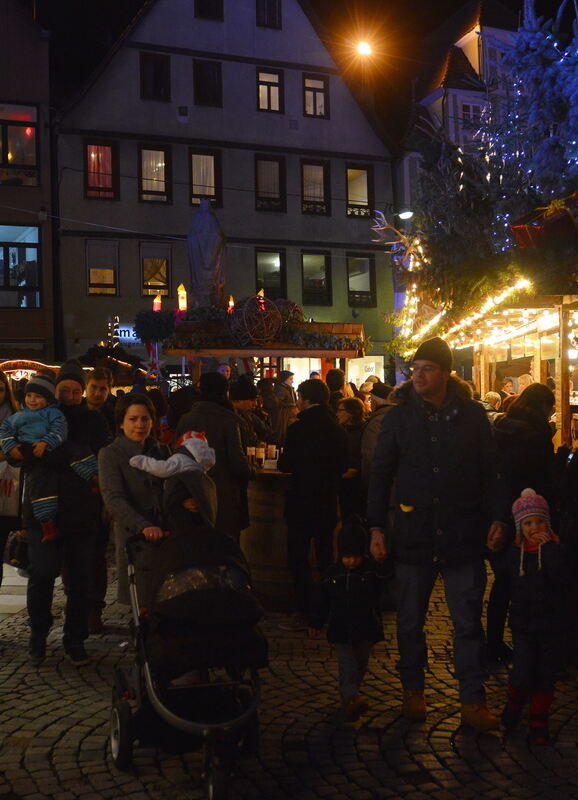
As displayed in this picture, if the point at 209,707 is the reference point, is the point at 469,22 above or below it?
above

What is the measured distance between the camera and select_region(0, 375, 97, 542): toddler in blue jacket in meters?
6.61

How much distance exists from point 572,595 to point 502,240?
6392mm

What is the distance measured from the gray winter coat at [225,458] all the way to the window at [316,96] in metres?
27.0

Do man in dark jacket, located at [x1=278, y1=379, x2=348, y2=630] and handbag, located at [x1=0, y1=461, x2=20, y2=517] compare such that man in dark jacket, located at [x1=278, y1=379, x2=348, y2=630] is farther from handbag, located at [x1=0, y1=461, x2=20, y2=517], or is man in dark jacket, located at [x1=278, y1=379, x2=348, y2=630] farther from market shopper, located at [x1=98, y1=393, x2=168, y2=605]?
handbag, located at [x1=0, y1=461, x2=20, y2=517]

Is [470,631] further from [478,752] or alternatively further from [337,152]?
[337,152]

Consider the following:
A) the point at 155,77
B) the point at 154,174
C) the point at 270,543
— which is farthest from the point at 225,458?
the point at 155,77

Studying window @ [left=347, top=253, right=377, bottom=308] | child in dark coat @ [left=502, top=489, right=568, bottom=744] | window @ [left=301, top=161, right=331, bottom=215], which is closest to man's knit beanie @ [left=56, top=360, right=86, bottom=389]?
child in dark coat @ [left=502, top=489, right=568, bottom=744]

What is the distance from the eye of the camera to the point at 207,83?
102 feet

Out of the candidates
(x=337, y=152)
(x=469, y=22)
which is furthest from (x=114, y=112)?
(x=469, y=22)

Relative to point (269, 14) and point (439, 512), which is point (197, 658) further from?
point (269, 14)

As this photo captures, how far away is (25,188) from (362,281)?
12.2 meters

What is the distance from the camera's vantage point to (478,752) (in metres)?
4.93

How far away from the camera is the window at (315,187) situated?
32625 mm

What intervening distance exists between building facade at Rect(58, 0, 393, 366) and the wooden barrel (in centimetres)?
2232
